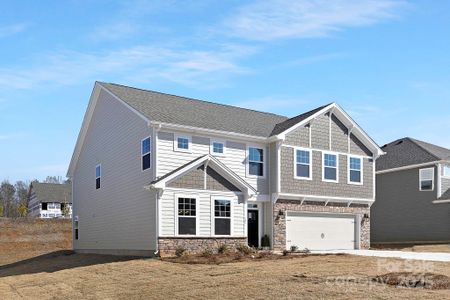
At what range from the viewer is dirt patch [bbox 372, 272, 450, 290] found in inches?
450

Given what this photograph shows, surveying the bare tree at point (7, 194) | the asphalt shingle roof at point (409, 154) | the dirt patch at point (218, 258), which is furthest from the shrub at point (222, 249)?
the bare tree at point (7, 194)

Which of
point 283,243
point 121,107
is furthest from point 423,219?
point 121,107

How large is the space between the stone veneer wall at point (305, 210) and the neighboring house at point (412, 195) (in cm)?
724

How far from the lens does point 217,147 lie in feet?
78.8

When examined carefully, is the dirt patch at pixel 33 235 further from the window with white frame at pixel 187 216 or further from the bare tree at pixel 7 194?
the bare tree at pixel 7 194

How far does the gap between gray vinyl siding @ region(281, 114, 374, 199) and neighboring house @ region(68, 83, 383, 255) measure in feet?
0.17

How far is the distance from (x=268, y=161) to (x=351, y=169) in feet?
Answer: 16.9

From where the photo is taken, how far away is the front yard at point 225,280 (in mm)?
11633

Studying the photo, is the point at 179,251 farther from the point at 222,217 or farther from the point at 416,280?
the point at 416,280

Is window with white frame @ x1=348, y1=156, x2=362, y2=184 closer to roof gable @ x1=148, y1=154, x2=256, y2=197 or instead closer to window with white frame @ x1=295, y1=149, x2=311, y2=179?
window with white frame @ x1=295, y1=149, x2=311, y2=179

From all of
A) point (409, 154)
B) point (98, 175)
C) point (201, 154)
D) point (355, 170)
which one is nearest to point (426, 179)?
point (409, 154)

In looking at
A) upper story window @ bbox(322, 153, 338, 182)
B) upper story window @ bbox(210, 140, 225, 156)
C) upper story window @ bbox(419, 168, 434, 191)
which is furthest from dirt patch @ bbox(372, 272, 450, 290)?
upper story window @ bbox(419, 168, 434, 191)

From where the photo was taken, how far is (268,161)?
84.7ft

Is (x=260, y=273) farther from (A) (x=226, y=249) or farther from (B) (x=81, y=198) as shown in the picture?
(B) (x=81, y=198)
